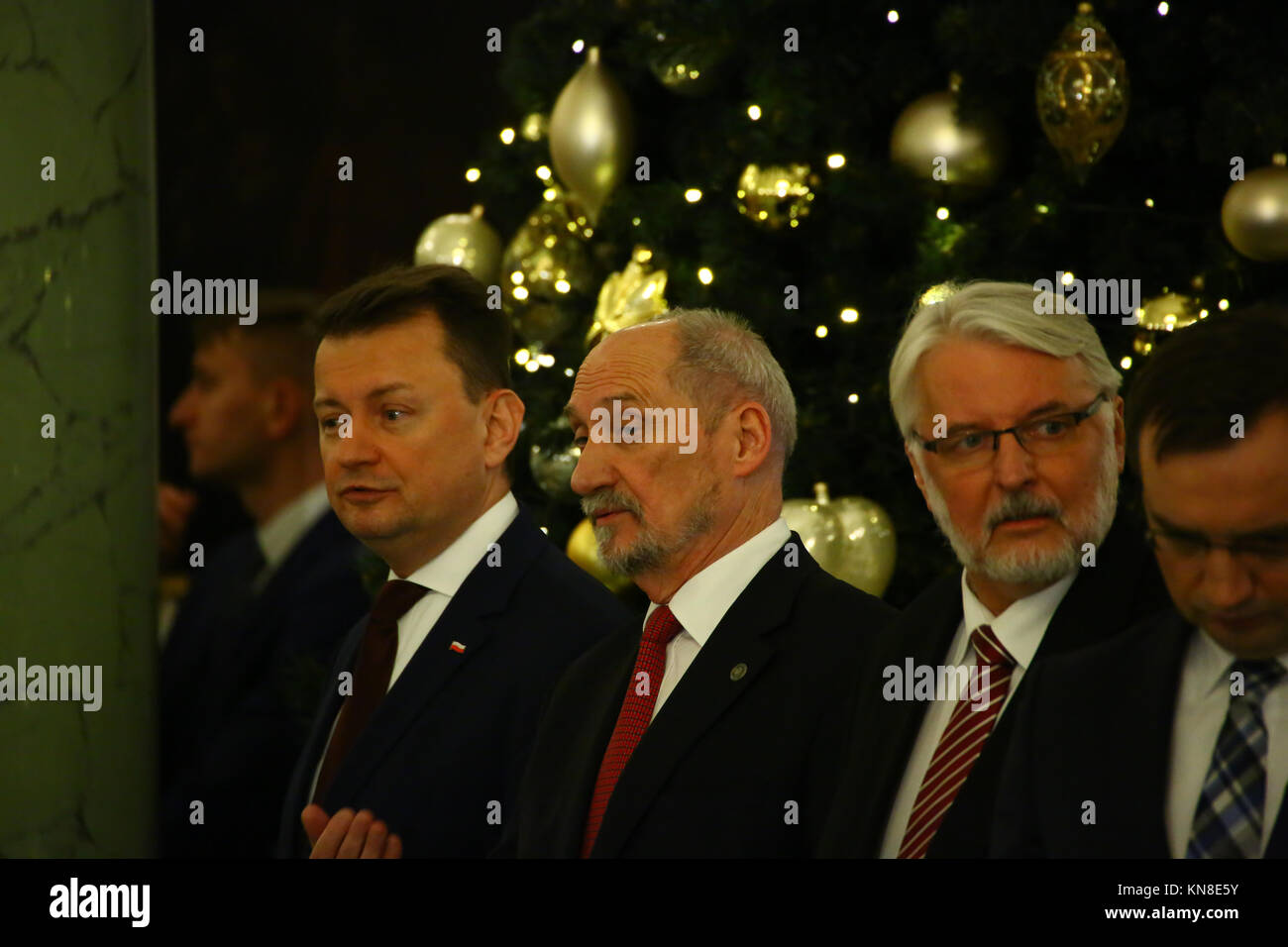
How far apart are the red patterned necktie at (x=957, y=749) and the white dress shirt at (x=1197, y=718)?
9.5 inches

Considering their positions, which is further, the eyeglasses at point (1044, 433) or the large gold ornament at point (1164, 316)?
the large gold ornament at point (1164, 316)

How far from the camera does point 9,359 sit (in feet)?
10.6

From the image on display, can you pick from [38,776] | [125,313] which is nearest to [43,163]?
[125,313]

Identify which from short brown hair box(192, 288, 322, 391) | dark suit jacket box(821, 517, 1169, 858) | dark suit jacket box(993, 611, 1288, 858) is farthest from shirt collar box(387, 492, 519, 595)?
short brown hair box(192, 288, 322, 391)

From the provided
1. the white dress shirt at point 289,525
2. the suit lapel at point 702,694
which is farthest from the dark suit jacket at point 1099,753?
the white dress shirt at point 289,525

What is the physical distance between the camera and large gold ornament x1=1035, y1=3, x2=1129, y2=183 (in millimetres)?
3328

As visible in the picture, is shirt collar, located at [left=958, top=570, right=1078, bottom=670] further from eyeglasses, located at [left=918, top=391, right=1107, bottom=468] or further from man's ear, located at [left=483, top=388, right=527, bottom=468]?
man's ear, located at [left=483, top=388, right=527, bottom=468]

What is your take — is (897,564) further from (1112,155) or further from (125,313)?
(125,313)

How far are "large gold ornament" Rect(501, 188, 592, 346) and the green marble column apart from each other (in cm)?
115

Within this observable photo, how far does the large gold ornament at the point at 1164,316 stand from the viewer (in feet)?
10.7

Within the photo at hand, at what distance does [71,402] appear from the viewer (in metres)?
3.27

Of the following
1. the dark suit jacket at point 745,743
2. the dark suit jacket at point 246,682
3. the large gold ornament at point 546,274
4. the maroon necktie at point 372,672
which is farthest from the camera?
the dark suit jacket at point 246,682

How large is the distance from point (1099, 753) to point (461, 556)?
1.22 meters

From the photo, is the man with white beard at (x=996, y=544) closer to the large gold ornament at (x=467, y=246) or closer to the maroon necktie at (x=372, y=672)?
the maroon necktie at (x=372, y=672)
